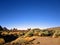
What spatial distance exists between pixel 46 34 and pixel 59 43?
24.7 ft

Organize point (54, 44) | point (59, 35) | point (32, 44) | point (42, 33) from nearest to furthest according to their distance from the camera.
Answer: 1. point (54, 44)
2. point (32, 44)
3. point (59, 35)
4. point (42, 33)

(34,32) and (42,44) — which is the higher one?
(34,32)

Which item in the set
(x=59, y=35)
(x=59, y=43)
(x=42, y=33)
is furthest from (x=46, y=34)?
(x=59, y=43)

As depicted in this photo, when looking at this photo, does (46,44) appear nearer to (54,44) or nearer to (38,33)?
(54,44)

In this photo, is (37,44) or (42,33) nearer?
(37,44)

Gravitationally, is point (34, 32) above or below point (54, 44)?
above

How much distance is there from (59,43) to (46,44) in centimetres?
205

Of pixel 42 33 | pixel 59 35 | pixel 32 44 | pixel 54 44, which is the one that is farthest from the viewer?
pixel 42 33

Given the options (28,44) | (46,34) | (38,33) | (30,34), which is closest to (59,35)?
(46,34)

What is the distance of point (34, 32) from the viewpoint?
2861 cm

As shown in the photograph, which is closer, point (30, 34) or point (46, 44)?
point (46, 44)

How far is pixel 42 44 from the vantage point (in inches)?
766

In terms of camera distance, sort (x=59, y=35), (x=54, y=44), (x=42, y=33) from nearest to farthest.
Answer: (x=54, y=44) < (x=59, y=35) < (x=42, y=33)

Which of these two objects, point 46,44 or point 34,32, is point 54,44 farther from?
point 34,32
